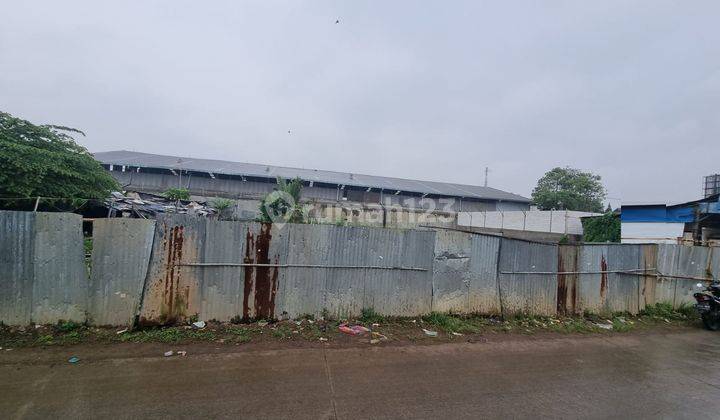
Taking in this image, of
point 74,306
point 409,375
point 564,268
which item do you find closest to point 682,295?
point 564,268

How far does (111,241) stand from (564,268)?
877 centimetres

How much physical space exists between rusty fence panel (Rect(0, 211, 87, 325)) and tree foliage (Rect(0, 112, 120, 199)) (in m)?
4.99

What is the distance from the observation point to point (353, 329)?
5.20m

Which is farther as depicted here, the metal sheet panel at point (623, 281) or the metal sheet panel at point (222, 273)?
the metal sheet panel at point (623, 281)

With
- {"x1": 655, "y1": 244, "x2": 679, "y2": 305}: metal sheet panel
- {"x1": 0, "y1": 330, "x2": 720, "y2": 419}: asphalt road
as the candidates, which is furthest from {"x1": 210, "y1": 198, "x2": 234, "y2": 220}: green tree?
{"x1": 655, "y1": 244, "x2": 679, "y2": 305}: metal sheet panel

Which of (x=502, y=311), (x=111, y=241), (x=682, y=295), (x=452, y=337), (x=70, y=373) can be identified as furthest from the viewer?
(x=682, y=295)

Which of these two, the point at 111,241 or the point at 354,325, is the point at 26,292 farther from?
the point at 354,325

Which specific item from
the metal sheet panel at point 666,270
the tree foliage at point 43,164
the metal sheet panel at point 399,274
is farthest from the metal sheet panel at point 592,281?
the tree foliage at point 43,164

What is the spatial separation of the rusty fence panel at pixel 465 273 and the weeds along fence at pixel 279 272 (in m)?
0.02

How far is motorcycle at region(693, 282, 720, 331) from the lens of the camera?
6.50 metres

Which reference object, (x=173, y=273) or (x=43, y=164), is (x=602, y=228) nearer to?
(x=173, y=273)

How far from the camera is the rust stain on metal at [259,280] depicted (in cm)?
521

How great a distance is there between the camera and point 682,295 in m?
7.94

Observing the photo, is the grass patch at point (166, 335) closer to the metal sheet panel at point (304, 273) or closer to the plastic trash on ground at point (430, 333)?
the metal sheet panel at point (304, 273)
